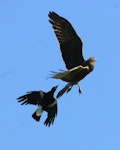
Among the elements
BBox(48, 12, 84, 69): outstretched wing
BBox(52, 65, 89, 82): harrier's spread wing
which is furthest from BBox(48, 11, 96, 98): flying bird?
BBox(52, 65, 89, 82): harrier's spread wing

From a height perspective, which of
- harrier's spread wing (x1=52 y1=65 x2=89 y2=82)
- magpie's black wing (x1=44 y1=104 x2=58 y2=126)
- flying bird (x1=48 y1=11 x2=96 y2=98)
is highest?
flying bird (x1=48 y1=11 x2=96 y2=98)

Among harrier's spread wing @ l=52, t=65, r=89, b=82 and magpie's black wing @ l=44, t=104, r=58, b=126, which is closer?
harrier's spread wing @ l=52, t=65, r=89, b=82

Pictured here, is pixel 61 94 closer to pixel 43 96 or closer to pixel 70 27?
pixel 43 96

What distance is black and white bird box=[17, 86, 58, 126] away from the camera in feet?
55.5

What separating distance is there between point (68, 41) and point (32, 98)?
161cm

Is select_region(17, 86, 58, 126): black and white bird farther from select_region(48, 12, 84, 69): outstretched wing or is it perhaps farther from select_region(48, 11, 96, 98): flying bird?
select_region(48, 12, 84, 69): outstretched wing

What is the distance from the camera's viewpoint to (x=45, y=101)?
55.9ft

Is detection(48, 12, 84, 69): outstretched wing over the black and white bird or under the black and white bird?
over

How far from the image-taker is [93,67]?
1681 centimetres

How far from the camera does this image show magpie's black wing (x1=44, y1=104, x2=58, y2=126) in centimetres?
1706

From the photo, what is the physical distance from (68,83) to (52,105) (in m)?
0.65

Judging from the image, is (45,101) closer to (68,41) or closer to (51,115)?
(51,115)

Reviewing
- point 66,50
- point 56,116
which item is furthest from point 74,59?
point 56,116

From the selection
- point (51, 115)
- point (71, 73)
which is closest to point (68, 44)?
point (71, 73)
